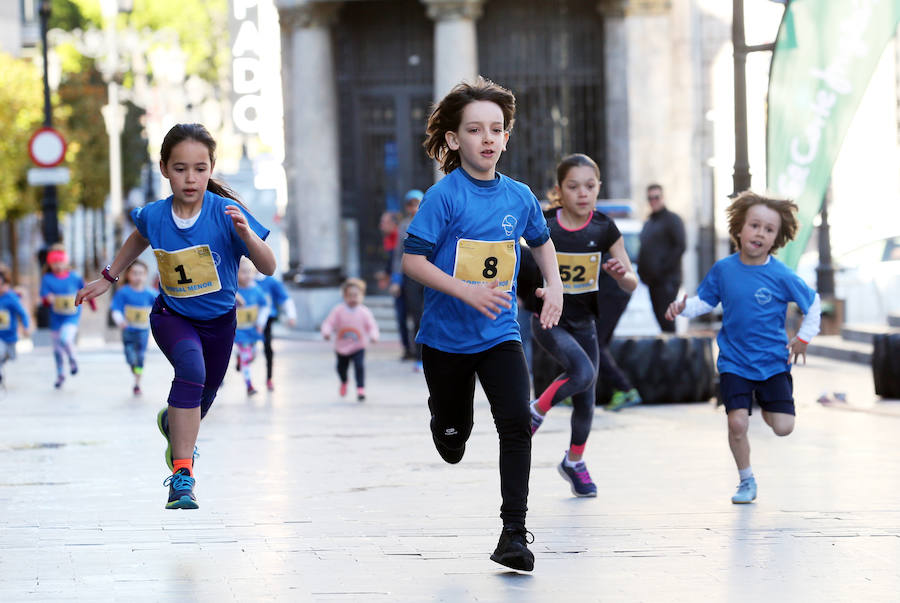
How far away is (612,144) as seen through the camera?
997 inches

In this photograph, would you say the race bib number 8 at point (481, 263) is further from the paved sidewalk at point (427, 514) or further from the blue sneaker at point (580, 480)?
the blue sneaker at point (580, 480)

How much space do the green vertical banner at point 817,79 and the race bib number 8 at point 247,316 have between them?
5478 millimetres

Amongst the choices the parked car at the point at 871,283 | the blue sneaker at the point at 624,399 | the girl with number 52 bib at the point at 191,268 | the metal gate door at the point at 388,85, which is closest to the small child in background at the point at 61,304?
the blue sneaker at the point at 624,399

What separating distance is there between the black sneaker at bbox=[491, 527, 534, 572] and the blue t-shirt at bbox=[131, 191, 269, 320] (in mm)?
1801

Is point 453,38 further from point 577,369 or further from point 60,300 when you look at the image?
point 577,369

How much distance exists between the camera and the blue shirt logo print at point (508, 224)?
627 centimetres

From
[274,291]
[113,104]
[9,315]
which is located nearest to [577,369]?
[274,291]

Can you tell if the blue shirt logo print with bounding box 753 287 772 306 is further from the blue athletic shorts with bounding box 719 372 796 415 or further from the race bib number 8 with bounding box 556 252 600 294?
Result: the race bib number 8 with bounding box 556 252 600 294

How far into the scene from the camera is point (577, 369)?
846 cm

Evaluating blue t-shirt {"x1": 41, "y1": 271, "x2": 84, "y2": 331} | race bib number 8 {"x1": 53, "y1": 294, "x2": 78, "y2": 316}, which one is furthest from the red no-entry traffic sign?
race bib number 8 {"x1": 53, "y1": 294, "x2": 78, "y2": 316}

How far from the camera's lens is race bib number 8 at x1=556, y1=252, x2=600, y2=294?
8812 mm

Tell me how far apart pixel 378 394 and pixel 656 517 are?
26.1 ft

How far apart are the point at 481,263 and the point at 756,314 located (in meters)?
2.25

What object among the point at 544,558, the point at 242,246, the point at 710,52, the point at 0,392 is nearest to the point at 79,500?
the point at 242,246
